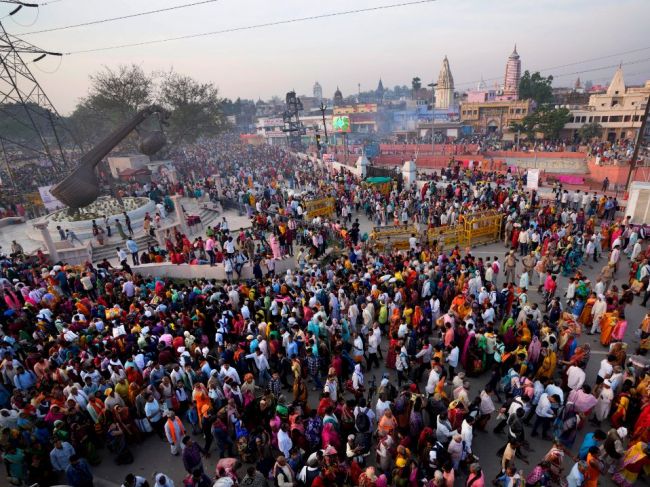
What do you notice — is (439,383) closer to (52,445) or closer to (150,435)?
(150,435)

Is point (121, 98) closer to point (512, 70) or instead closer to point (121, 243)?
point (121, 243)

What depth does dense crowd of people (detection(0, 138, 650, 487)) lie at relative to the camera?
17.1 feet

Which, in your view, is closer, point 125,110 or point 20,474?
point 20,474

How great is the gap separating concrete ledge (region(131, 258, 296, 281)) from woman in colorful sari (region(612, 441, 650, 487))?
33.9 ft

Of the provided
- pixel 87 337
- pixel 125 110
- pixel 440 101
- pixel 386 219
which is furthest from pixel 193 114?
pixel 440 101

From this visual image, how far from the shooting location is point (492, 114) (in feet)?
185

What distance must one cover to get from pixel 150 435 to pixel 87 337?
2.80 meters

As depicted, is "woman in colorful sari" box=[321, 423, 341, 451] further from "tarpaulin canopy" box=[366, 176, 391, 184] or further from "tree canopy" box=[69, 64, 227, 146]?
"tree canopy" box=[69, 64, 227, 146]

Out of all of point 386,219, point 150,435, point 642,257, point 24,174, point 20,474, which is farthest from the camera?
point 24,174

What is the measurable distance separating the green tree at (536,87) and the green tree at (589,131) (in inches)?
455

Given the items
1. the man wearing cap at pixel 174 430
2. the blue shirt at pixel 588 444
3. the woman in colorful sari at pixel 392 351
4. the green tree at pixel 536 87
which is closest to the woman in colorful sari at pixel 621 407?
the blue shirt at pixel 588 444

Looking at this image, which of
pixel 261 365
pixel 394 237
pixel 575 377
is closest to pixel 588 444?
pixel 575 377

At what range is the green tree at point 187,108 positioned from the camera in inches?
1602

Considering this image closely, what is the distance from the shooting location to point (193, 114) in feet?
135
